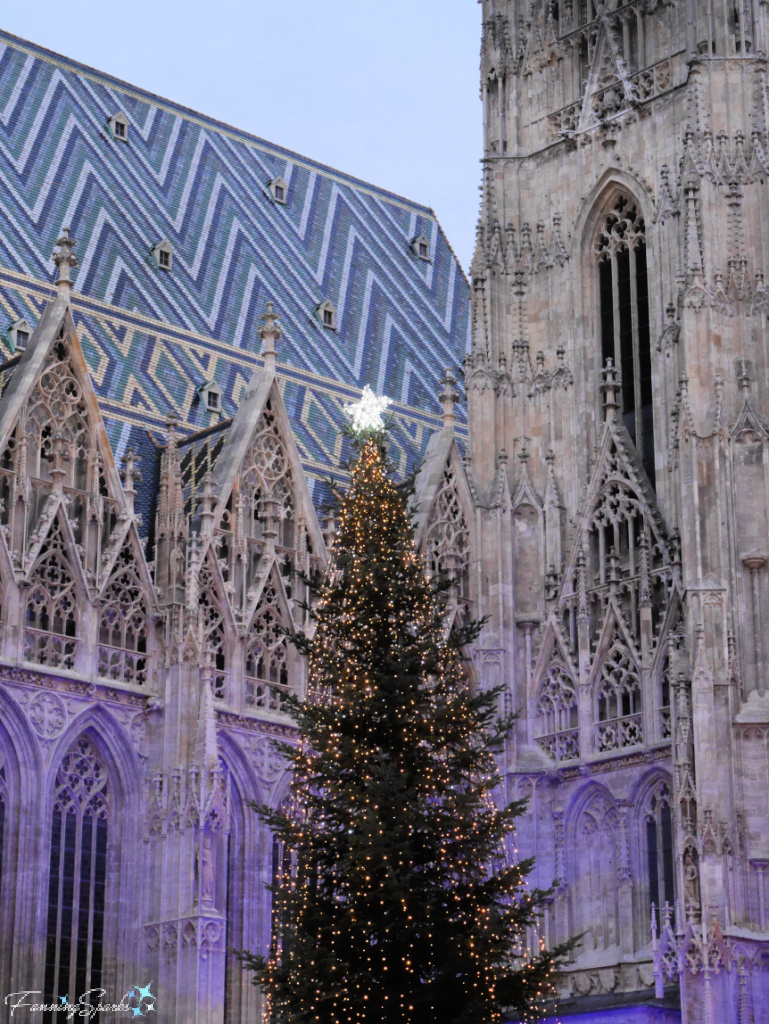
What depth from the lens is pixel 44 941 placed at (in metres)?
25.7

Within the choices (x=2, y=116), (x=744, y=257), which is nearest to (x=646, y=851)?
(x=744, y=257)

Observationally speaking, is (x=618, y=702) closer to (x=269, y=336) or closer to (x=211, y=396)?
(x=269, y=336)

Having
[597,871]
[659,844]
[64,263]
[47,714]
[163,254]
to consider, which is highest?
[163,254]

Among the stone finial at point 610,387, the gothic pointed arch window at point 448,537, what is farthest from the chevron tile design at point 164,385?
the stone finial at point 610,387

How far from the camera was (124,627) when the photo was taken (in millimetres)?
27797

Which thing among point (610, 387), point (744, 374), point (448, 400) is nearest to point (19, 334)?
point (448, 400)

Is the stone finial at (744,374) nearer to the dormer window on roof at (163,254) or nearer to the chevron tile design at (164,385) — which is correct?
the chevron tile design at (164,385)

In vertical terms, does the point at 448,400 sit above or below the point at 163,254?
below

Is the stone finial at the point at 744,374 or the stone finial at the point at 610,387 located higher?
the stone finial at the point at 610,387

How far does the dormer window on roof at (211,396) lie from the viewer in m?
33.9

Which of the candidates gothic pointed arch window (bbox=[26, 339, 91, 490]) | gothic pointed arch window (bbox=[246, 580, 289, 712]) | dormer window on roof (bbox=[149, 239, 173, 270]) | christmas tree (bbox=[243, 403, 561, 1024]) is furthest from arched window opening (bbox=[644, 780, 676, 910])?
dormer window on roof (bbox=[149, 239, 173, 270])

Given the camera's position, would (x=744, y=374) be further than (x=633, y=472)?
No

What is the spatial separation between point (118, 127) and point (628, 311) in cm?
1134

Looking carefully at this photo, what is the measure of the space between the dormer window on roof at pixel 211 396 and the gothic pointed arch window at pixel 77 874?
8.28 metres
